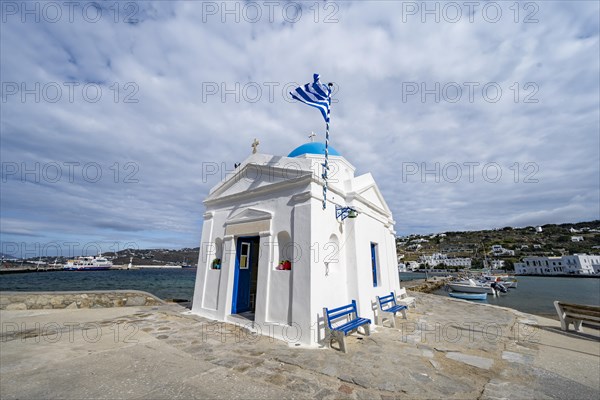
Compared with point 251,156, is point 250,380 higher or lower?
lower

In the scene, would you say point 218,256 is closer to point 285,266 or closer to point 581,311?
point 285,266

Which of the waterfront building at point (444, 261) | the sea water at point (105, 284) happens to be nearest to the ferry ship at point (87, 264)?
the sea water at point (105, 284)

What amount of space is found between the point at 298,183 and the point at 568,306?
982 cm

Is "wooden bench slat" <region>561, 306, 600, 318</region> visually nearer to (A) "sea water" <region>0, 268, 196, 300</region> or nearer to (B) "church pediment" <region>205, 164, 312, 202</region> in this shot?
(B) "church pediment" <region>205, 164, 312, 202</region>

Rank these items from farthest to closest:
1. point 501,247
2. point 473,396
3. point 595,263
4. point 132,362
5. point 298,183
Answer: point 501,247, point 595,263, point 298,183, point 132,362, point 473,396

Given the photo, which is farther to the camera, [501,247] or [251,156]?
[501,247]

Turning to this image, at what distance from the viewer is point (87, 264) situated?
9725cm

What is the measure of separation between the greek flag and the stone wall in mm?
10903

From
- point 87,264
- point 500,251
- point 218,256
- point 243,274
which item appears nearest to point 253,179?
point 218,256

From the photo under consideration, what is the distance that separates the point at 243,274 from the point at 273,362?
4.30 m

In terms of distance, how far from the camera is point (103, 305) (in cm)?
1039

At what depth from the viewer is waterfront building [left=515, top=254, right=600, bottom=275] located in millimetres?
76000

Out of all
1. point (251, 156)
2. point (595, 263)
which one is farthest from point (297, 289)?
point (595, 263)

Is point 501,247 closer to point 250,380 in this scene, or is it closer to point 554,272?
point 554,272
